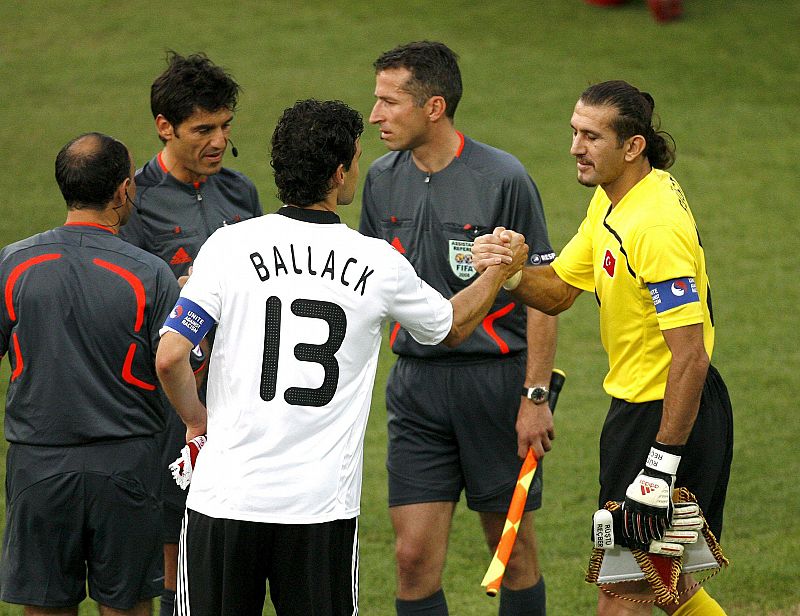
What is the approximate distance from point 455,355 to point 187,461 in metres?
1.44

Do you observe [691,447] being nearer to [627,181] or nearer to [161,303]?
[627,181]

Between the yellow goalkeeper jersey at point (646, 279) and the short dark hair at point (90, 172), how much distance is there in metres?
1.68

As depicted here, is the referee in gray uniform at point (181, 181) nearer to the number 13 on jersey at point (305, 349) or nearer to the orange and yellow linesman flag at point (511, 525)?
the orange and yellow linesman flag at point (511, 525)

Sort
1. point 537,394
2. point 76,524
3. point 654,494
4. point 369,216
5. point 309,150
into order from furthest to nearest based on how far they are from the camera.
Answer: point 369,216 → point 537,394 → point 76,524 → point 654,494 → point 309,150

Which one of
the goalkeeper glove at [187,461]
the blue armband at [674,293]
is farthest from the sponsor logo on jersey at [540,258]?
the goalkeeper glove at [187,461]

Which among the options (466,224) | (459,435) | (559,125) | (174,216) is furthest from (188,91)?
(559,125)

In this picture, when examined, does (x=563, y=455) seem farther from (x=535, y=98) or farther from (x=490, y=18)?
(x=490, y=18)

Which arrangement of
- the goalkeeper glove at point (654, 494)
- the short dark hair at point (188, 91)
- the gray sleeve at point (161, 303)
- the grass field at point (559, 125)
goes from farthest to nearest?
1. the grass field at point (559, 125)
2. the short dark hair at point (188, 91)
3. the gray sleeve at point (161, 303)
4. the goalkeeper glove at point (654, 494)

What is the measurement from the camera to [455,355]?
4898mm

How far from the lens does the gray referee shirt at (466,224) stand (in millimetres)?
4875

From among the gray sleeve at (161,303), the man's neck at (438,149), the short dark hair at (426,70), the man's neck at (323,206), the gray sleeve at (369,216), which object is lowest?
the gray sleeve at (161,303)

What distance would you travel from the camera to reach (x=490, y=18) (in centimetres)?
1798

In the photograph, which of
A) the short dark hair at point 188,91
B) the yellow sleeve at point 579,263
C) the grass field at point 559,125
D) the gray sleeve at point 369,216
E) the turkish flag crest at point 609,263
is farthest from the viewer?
the grass field at point 559,125

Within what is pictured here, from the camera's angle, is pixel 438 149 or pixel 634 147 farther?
pixel 438 149
